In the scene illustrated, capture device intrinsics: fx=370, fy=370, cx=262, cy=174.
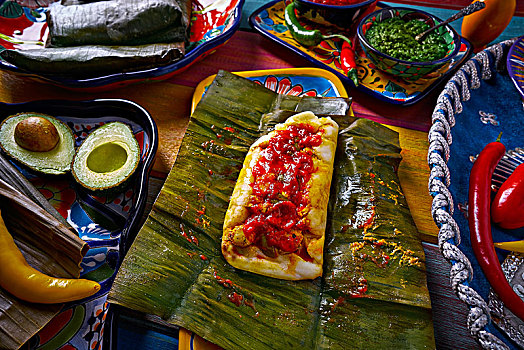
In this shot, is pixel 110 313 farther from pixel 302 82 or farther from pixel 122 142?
pixel 302 82

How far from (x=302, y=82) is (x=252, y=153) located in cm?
73

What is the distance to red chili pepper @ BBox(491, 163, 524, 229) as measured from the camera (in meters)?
1.69

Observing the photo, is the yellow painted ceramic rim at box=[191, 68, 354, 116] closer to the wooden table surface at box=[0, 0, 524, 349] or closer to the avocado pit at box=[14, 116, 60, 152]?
the wooden table surface at box=[0, 0, 524, 349]

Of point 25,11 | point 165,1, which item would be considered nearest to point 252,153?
point 165,1

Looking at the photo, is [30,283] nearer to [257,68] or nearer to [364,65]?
[257,68]

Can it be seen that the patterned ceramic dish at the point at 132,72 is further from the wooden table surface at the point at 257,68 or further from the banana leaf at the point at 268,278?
the banana leaf at the point at 268,278

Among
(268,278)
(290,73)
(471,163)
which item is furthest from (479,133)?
(268,278)

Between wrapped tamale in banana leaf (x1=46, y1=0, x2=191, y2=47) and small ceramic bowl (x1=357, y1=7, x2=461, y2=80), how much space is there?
1.25 metres

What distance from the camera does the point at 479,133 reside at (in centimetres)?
206

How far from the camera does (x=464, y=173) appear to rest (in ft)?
6.18

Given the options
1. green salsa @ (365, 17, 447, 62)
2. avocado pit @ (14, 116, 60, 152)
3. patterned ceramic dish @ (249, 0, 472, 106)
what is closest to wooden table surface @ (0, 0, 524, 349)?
patterned ceramic dish @ (249, 0, 472, 106)

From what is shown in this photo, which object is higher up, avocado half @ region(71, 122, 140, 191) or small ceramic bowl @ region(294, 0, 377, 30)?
small ceramic bowl @ region(294, 0, 377, 30)

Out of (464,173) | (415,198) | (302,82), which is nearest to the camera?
(464,173)

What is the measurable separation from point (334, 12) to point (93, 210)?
2.03m
